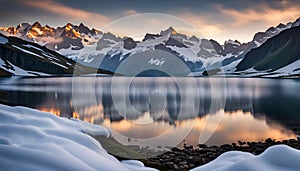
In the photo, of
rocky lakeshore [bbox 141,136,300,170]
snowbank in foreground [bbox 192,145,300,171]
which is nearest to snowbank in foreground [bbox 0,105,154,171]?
snowbank in foreground [bbox 192,145,300,171]

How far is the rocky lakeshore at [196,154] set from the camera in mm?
17266

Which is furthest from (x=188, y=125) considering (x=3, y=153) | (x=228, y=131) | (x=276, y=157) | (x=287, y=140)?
(x=3, y=153)

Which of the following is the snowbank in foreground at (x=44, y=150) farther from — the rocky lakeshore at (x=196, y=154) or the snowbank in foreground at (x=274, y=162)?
the rocky lakeshore at (x=196, y=154)

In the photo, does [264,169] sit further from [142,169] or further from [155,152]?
[155,152]

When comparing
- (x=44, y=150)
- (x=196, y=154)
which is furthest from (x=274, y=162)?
(x=196, y=154)

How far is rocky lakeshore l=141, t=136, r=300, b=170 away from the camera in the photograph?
1727cm

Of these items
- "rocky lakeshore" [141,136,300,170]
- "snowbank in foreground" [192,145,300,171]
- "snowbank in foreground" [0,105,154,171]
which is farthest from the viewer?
"rocky lakeshore" [141,136,300,170]

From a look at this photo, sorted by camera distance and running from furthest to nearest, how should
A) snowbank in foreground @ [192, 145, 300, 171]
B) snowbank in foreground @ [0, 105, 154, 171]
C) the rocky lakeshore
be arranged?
the rocky lakeshore < snowbank in foreground @ [192, 145, 300, 171] < snowbank in foreground @ [0, 105, 154, 171]

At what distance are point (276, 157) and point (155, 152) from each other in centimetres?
1384

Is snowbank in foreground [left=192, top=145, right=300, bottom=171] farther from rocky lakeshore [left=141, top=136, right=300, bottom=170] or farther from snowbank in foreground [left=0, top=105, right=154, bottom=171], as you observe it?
rocky lakeshore [left=141, top=136, right=300, bottom=170]

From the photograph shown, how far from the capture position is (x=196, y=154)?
2102cm

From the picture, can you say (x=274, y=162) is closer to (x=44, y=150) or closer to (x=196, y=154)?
(x=44, y=150)

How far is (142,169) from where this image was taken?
11.3 m

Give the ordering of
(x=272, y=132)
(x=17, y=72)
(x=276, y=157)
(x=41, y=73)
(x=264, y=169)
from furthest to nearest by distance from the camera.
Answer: (x=41, y=73) < (x=17, y=72) < (x=272, y=132) < (x=276, y=157) < (x=264, y=169)
